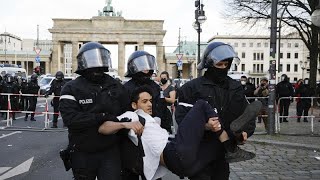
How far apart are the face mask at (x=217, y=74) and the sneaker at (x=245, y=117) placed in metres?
0.38

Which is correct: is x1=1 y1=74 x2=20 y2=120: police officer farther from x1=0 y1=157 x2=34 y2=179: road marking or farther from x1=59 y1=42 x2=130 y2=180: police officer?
x1=59 y1=42 x2=130 y2=180: police officer

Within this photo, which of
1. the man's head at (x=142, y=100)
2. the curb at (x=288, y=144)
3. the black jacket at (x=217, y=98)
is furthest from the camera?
the curb at (x=288, y=144)

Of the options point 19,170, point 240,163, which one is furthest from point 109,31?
point 19,170

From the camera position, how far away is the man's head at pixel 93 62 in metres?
3.91

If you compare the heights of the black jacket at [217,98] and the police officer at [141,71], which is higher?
the police officer at [141,71]

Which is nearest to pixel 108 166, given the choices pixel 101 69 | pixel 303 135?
pixel 101 69

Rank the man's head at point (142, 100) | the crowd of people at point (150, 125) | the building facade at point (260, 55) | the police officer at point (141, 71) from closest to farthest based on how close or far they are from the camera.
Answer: the crowd of people at point (150, 125)
the man's head at point (142, 100)
the police officer at point (141, 71)
the building facade at point (260, 55)

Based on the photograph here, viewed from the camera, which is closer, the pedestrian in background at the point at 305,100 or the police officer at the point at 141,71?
the police officer at the point at 141,71

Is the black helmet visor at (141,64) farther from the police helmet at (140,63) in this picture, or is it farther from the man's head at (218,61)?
the man's head at (218,61)

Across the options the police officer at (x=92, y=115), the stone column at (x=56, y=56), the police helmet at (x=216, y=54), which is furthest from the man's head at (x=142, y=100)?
the stone column at (x=56, y=56)

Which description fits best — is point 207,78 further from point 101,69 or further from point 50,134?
point 50,134

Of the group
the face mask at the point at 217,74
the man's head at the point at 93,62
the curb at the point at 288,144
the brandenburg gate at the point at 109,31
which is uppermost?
the brandenburg gate at the point at 109,31

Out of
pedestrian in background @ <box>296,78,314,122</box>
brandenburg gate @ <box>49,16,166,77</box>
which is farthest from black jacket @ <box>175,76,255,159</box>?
brandenburg gate @ <box>49,16,166,77</box>

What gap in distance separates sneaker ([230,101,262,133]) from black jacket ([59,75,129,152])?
97cm
